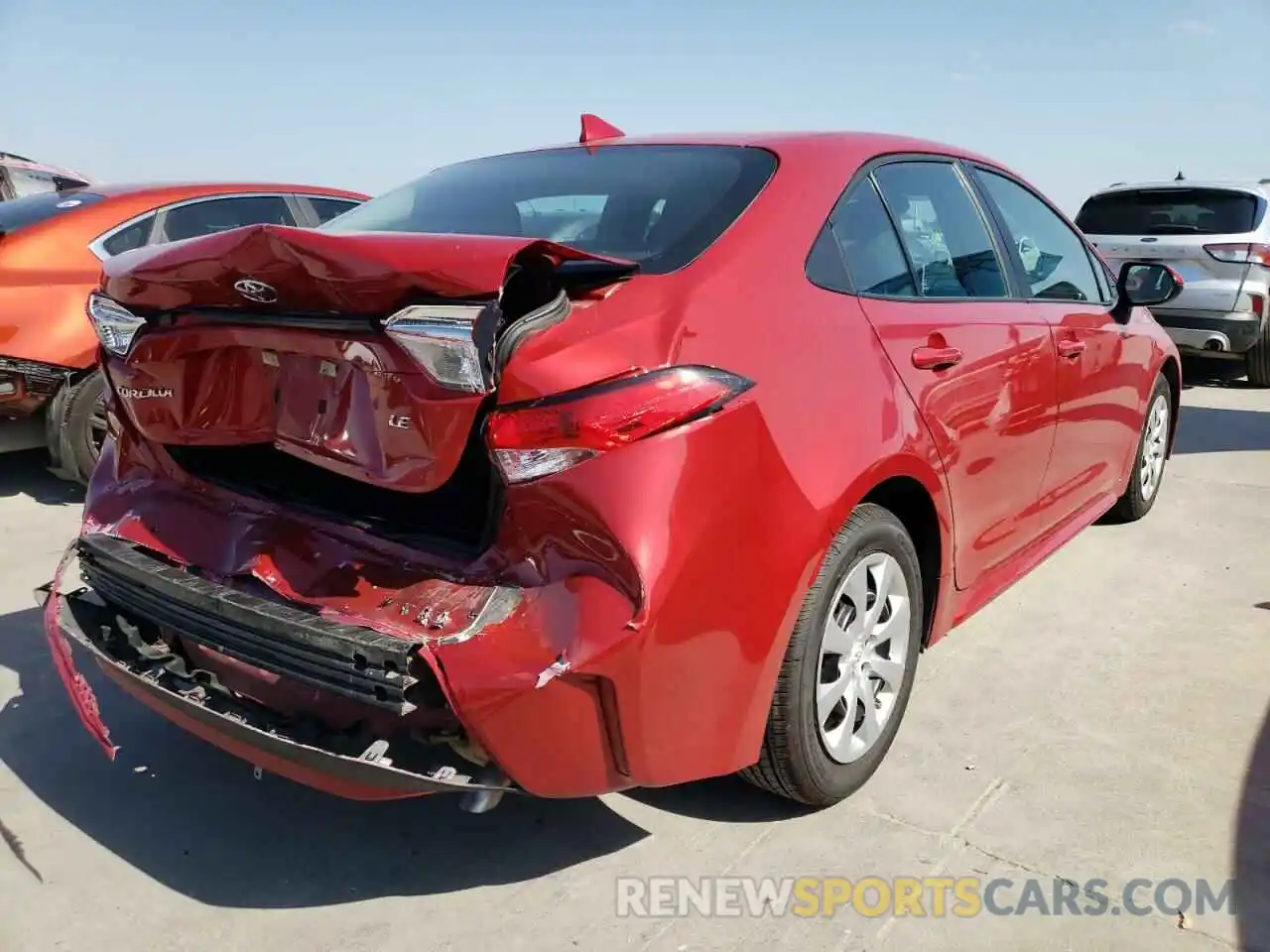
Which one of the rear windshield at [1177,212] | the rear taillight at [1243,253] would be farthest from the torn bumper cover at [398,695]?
the rear taillight at [1243,253]

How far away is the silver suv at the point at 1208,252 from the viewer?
7.62 meters

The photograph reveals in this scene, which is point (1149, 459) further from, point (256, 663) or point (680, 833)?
point (256, 663)

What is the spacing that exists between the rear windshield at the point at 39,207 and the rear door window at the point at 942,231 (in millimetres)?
4224

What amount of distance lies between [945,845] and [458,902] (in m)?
1.11

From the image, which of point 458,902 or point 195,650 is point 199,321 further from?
point 458,902

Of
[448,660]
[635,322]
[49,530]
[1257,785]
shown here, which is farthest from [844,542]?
[49,530]

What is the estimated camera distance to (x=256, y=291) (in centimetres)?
202

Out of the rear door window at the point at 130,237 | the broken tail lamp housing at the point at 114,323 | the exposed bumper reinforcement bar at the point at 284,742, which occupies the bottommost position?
the exposed bumper reinforcement bar at the point at 284,742

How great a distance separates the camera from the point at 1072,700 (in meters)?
3.07

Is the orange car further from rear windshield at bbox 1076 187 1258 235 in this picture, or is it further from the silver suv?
the silver suv

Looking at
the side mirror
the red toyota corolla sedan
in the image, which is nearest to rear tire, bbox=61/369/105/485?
the red toyota corolla sedan

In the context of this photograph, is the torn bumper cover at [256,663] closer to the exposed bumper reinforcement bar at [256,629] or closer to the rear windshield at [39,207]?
the exposed bumper reinforcement bar at [256,629]

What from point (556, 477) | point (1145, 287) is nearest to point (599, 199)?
point (556, 477)

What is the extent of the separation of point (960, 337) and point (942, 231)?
40 centimetres
